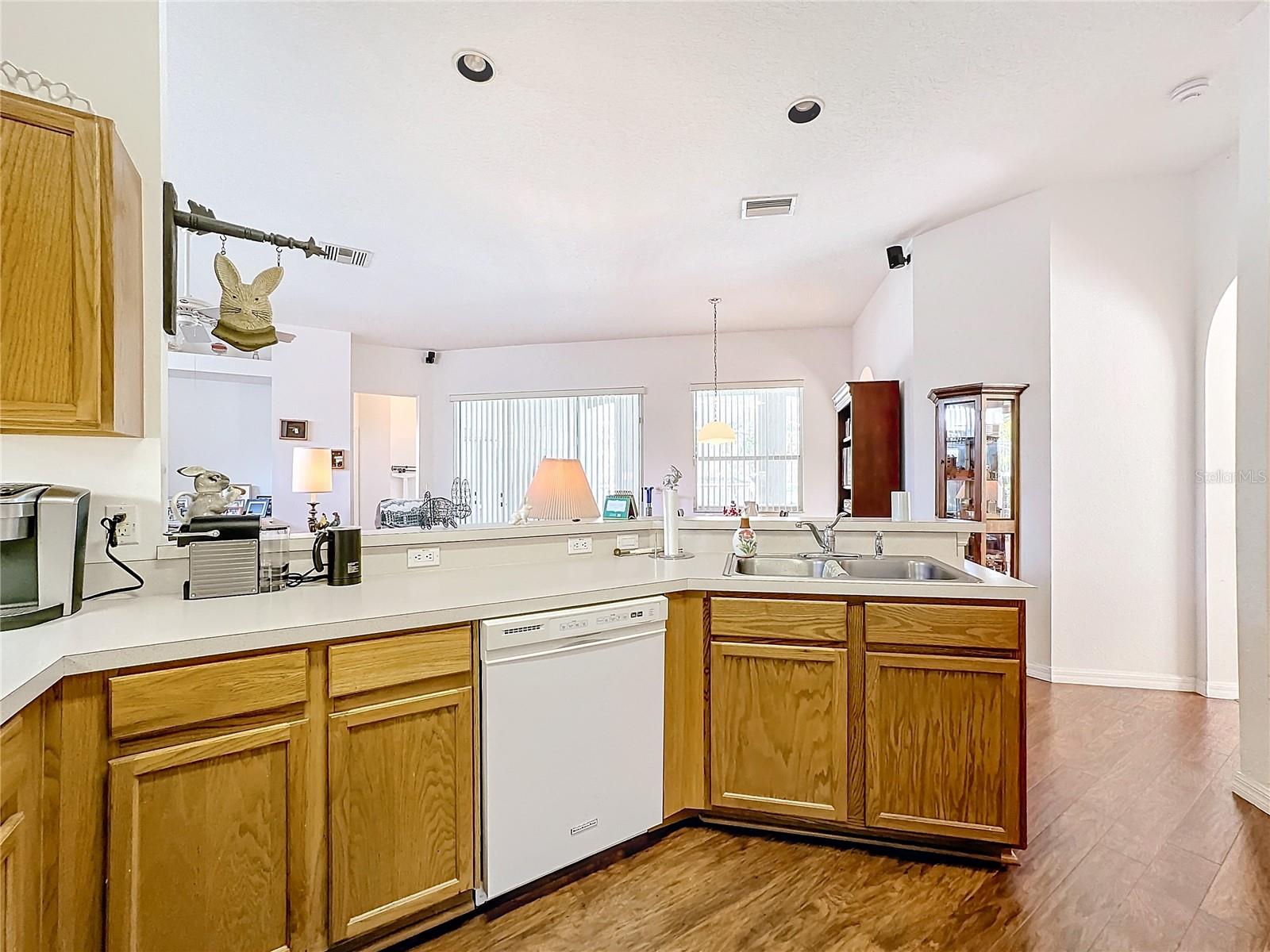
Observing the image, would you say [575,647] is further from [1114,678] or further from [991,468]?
[1114,678]

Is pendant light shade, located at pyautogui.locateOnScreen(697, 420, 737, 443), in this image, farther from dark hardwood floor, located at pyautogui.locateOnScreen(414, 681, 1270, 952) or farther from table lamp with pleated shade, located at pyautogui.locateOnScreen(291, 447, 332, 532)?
dark hardwood floor, located at pyautogui.locateOnScreen(414, 681, 1270, 952)

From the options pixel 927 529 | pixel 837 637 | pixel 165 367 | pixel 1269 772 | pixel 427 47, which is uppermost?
pixel 427 47

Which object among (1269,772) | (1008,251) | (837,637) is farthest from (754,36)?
(1269,772)

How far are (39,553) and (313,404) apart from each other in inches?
229

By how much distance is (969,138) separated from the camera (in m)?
3.12

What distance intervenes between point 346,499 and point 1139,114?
7.22 meters

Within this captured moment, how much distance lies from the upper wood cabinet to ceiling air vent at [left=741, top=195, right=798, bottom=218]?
10.1 feet

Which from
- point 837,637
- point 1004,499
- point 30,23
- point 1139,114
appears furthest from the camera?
point 1004,499

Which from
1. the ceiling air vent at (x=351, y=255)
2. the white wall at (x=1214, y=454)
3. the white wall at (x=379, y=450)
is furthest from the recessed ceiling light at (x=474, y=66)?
the white wall at (x=379, y=450)

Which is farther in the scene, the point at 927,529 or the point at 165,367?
the point at 927,529

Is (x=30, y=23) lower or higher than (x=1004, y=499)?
higher

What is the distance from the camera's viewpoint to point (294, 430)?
6707 mm

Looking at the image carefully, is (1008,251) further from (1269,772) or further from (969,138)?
(1269,772)

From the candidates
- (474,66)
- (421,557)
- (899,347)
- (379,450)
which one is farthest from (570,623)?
(379,450)
